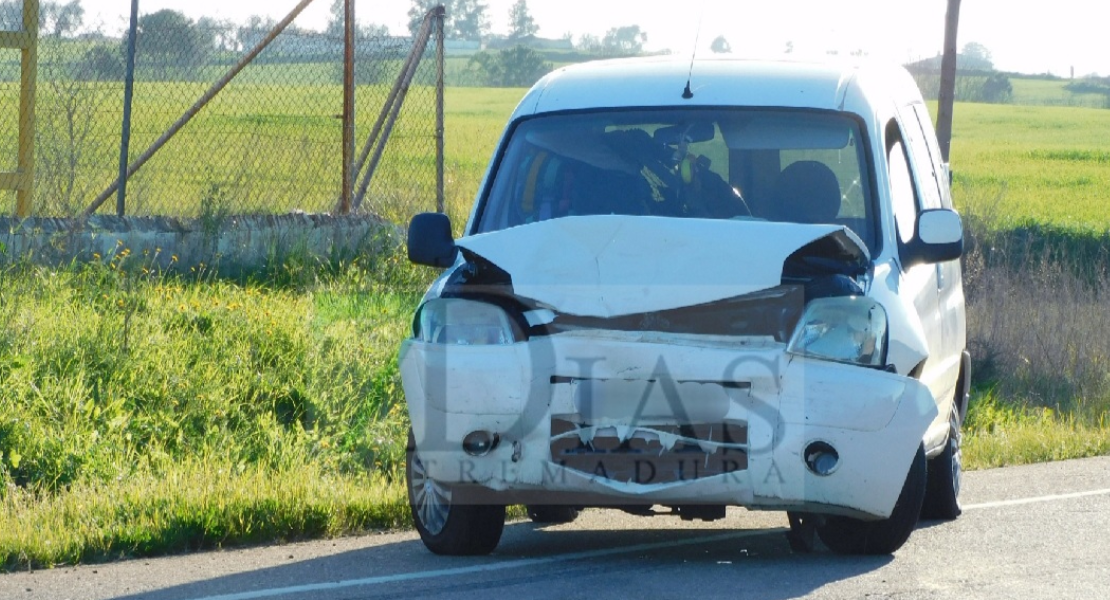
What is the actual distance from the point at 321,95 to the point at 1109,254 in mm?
18410

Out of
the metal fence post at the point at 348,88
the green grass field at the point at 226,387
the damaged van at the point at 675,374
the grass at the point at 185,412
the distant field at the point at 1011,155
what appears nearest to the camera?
the damaged van at the point at 675,374

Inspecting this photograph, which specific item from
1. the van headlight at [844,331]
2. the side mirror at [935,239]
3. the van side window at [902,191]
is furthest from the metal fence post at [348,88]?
the van headlight at [844,331]

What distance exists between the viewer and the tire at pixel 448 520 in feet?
19.7

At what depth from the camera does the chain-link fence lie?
12898mm

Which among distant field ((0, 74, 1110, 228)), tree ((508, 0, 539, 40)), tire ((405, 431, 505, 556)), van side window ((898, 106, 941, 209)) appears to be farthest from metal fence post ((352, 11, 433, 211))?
tree ((508, 0, 539, 40))

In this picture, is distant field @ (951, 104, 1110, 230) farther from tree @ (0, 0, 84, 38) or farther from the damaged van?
the damaged van

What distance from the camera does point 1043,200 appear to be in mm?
34625

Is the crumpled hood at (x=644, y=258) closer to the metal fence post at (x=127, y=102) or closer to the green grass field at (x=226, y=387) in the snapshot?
the green grass field at (x=226, y=387)

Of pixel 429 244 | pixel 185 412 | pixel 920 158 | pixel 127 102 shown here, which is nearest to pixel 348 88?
pixel 127 102

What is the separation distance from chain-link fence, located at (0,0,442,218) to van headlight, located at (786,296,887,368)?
303 inches

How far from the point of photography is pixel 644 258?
5535mm

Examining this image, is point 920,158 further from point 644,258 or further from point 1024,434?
point 1024,434

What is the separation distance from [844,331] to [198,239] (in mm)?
7685

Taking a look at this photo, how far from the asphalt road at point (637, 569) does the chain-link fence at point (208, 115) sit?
6436 millimetres
